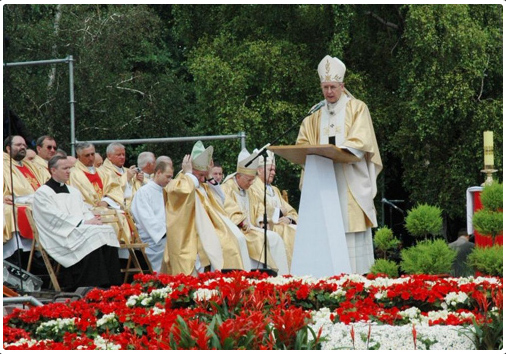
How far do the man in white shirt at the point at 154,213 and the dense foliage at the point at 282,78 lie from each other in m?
8.60

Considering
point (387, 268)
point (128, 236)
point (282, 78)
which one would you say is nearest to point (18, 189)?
point (128, 236)

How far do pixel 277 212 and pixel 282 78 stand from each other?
7890mm

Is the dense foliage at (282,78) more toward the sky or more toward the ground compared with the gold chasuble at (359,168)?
more toward the sky

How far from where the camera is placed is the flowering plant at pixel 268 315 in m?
5.27

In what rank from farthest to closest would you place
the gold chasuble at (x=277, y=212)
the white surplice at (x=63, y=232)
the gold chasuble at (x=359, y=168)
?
the gold chasuble at (x=277, y=212) < the white surplice at (x=63, y=232) < the gold chasuble at (x=359, y=168)

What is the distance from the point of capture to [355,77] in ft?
69.6

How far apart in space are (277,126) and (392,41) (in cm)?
316

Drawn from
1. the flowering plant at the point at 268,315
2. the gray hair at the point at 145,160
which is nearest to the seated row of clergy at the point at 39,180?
the gray hair at the point at 145,160

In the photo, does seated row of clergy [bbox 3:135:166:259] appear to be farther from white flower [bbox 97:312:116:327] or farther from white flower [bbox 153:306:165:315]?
white flower [bbox 97:312:116:327]

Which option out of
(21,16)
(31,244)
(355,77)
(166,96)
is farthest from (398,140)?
(31,244)

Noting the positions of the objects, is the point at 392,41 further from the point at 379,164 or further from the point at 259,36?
the point at 379,164

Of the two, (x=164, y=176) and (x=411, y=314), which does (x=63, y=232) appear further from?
(x=411, y=314)

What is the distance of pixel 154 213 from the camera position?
12836 mm

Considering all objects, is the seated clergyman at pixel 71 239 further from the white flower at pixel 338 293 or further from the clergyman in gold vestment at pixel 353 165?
the white flower at pixel 338 293
